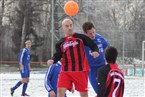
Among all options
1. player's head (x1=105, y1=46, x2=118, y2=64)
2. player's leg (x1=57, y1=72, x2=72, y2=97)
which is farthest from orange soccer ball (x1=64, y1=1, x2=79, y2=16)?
player's head (x1=105, y1=46, x2=118, y2=64)

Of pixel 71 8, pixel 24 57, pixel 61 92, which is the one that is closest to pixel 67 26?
pixel 61 92

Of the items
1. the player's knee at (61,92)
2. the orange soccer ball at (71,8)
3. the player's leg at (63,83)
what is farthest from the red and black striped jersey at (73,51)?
the orange soccer ball at (71,8)

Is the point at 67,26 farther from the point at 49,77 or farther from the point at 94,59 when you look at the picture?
the point at 94,59

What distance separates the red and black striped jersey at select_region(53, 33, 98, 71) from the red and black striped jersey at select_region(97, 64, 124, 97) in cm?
197

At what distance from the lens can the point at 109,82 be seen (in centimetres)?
588

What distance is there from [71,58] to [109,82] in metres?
2.09

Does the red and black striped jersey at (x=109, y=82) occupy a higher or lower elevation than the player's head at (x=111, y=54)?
lower

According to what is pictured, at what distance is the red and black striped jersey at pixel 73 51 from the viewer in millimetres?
7867

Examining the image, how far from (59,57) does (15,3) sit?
41.3 m

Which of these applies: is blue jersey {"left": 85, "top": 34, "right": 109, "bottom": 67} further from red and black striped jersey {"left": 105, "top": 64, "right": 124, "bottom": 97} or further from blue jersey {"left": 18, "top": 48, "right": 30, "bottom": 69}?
blue jersey {"left": 18, "top": 48, "right": 30, "bottom": 69}

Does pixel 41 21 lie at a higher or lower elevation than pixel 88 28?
lower

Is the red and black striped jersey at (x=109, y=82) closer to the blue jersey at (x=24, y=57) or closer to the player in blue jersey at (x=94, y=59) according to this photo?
the player in blue jersey at (x=94, y=59)

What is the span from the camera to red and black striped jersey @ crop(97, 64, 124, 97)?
582cm

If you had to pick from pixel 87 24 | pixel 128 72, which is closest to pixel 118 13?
pixel 128 72
